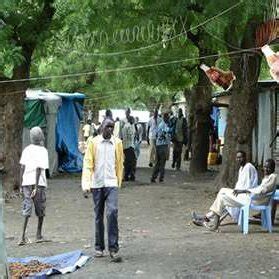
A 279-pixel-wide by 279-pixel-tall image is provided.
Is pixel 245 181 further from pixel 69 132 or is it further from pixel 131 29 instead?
pixel 69 132

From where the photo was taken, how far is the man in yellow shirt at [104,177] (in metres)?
8.09

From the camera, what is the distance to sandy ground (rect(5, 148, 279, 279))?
25.0 ft

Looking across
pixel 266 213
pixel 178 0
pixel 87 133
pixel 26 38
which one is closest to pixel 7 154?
pixel 26 38

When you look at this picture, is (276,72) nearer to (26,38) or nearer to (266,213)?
(266,213)

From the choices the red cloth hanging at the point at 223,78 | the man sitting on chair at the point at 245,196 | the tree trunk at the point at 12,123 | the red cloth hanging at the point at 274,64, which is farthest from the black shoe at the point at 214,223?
the tree trunk at the point at 12,123

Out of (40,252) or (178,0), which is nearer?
(40,252)

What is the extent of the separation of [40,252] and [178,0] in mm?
5285

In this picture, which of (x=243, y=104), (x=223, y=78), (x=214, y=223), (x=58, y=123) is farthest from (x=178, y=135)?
(x=214, y=223)

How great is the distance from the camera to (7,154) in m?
14.7

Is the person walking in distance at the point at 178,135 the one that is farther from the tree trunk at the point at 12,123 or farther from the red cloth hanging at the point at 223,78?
the tree trunk at the point at 12,123

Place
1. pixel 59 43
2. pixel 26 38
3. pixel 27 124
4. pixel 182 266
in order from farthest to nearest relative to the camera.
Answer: pixel 27 124
pixel 59 43
pixel 26 38
pixel 182 266

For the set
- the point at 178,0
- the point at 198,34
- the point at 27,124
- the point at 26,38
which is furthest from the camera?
the point at 27,124

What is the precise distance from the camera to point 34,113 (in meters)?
19.0

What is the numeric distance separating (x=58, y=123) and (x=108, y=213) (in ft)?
41.7
